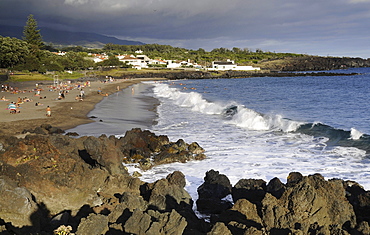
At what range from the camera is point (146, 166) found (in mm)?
12297

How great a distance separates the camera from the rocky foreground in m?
5.73

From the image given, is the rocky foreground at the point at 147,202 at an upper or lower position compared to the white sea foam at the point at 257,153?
upper

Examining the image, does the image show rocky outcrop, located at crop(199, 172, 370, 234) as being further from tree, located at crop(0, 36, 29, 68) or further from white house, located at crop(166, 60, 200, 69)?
white house, located at crop(166, 60, 200, 69)

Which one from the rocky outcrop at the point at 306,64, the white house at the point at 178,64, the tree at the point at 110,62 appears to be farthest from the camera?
the rocky outcrop at the point at 306,64

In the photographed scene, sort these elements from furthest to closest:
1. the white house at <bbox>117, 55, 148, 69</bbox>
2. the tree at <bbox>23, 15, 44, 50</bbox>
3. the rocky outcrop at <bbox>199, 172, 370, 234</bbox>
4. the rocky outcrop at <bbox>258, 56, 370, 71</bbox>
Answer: the rocky outcrop at <bbox>258, 56, 370, 71</bbox>
the white house at <bbox>117, 55, 148, 69</bbox>
the tree at <bbox>23, 15, 44, 50</bbox>
the rocky outcrop at <bbox>199, 172, 370, 234</bbox>

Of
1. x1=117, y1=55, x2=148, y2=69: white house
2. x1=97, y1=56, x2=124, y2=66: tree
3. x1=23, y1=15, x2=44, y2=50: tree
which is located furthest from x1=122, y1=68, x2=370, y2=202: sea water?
x1=117, y1=55, x2=148, y2=69: white house

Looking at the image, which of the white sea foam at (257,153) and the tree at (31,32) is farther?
the tree at (31,32)

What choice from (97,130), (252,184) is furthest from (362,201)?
(97,130)

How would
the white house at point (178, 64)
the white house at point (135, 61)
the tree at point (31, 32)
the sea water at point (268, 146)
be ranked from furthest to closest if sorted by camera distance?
the white house at point (178, 64) < the white house at point (135, 61) < the tree at point (31, 32) < the sea water at point (268, 146)

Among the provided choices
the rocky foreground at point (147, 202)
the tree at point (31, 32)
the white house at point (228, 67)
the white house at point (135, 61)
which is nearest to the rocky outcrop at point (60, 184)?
the rocky foreground at point (147, 202)

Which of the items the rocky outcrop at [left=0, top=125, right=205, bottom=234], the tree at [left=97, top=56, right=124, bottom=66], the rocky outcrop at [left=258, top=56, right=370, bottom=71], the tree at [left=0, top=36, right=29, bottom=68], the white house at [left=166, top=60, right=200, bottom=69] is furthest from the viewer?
the rocky outcrop at [left=258, top=56, right=370, bottom=71]

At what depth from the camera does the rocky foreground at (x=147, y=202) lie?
5734mm

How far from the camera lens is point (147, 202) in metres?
7.27

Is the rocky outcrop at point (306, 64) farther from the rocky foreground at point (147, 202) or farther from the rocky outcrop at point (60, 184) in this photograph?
the rocky foreground at point (147, 202)
